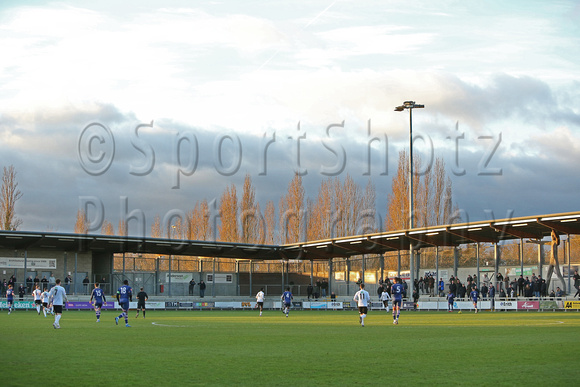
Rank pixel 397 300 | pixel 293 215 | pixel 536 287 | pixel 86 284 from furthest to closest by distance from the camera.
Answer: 1. pixel 293 215
2. pixel 86 284
3. pixel 536 287
4. pixel 397 300

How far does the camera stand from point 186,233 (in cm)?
8994

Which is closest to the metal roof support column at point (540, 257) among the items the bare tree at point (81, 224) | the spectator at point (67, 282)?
the spectator at point (67, 282)

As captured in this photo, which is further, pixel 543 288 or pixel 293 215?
pixel 293 215

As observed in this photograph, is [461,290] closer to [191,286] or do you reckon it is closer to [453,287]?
[453,287]

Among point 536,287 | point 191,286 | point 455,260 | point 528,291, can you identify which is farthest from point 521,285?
point 191,286

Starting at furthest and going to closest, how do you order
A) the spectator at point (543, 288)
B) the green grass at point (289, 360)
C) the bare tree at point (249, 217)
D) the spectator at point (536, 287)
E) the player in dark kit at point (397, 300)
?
the bare tree at point (249, 217)
the spectator at point (536, 287)
the spectator at point (543, 288)
the player in dark kit at point (397, 300)
the green grass at point (289, 360)

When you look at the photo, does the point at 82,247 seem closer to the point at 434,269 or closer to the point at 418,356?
the point at 434,269

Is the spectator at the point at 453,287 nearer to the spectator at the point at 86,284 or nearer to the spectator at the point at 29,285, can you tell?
the spectator at the point at 86,284

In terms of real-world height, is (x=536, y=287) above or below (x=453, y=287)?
above

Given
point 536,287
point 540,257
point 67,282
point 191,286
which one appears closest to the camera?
point 536,287

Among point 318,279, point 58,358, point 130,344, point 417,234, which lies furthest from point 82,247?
point 58,358

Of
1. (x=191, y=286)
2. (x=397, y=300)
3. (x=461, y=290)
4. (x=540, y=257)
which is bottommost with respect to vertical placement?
(x=191, y=286)

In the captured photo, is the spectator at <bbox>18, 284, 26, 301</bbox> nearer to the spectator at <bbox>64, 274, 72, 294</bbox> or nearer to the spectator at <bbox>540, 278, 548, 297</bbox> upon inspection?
the spectator at <bbox>64, 274, 72, 294</bbox>

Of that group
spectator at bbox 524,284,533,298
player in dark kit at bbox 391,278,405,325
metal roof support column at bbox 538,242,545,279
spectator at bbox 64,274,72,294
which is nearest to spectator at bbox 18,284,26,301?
spectator at bbox 64,274,72,294
